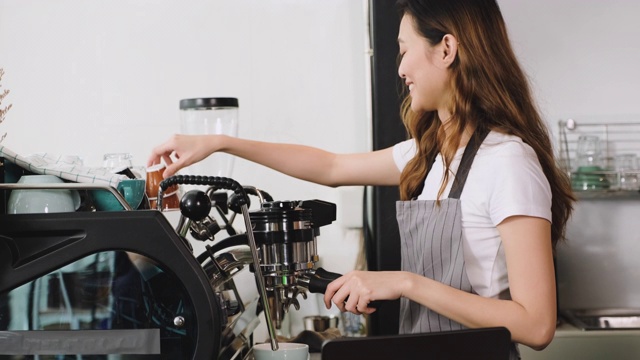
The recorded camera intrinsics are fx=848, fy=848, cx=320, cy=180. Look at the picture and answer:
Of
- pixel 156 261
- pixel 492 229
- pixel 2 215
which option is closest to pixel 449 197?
pixel 492 229

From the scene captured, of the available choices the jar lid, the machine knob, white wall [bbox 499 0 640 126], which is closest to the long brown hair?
the machine knob

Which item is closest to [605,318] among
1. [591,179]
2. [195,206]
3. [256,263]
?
[591,179]

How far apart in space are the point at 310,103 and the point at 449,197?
1438 mm

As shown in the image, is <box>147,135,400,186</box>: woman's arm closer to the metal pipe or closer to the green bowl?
the metal pipe

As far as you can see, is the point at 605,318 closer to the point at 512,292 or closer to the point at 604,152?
the point at 604,152

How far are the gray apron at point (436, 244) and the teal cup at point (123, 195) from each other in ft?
1.80

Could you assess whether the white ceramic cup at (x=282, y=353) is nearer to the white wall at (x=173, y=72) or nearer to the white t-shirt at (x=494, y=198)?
the white t-shirt at (x=494, y=198)

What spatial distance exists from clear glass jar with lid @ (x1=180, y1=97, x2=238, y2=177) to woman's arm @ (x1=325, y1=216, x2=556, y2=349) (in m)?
1.33

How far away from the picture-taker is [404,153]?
1.95m

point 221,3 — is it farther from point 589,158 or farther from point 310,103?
point 589,158

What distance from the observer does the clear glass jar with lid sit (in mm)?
2613

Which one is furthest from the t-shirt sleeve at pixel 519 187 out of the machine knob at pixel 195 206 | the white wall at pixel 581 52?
the white wall at pixel 581 52

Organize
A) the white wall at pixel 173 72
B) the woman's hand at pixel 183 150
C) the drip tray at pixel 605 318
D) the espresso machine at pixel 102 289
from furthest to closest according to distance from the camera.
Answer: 1. the white wall at pixel 173 72
2. the drip tray at pixel 605 318
3. the woman's hand at pixel 183 150
4. the espresso machine at pixel 102 289

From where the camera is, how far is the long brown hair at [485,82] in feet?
5.08
